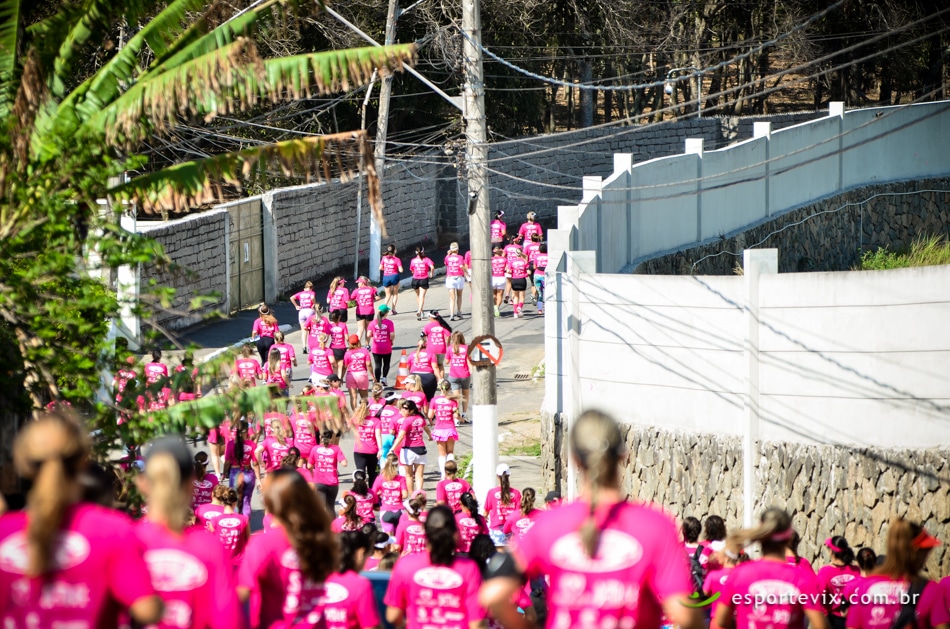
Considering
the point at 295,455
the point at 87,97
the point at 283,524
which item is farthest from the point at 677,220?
the point at 283,524

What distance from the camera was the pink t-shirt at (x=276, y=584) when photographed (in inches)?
195

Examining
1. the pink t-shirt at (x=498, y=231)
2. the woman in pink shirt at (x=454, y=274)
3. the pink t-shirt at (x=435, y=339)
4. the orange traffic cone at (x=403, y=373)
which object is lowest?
the orange traffic cone at (x=403, y=373)

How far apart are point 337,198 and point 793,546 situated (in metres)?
24.0

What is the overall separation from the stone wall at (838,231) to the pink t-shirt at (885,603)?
14.4 metres

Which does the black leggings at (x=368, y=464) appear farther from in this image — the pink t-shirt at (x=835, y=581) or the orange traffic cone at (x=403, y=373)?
the pink t-shirt at (x=835, y=581)

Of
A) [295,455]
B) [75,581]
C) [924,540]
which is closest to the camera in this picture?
[75,581]

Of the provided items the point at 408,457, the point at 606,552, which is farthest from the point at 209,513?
the point at 606,552

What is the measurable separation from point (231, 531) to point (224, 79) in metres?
3.85

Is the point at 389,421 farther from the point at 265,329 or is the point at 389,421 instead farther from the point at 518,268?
the point at 518,268

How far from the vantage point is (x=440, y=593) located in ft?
18.0

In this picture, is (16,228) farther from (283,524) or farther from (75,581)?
(75,581)

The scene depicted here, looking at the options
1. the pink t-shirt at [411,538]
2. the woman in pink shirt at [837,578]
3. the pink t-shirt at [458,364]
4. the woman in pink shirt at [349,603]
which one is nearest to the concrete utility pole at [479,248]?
the pink t-shirt at [458,364]

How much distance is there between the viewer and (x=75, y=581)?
12.6ft

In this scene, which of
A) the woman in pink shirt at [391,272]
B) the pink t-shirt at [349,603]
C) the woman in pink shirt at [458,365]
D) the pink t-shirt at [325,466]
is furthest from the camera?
the woman in pink shirt at [391,272]
